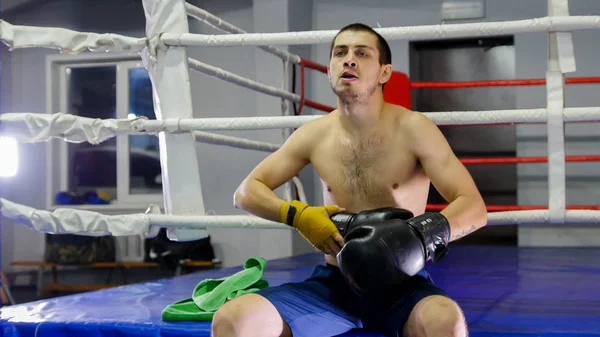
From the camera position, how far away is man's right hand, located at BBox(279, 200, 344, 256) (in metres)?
1.52

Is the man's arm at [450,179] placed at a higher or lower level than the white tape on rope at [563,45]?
lower

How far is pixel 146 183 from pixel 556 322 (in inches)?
204

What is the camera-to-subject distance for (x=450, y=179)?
1.64 m

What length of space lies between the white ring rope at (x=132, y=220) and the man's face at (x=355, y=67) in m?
0.48

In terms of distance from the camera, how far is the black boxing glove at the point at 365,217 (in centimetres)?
148

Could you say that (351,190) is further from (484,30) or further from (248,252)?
(248,252)

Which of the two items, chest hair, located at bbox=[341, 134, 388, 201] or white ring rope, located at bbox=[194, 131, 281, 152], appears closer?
chest hair, located at bbox=[341, 134, 388, 201]

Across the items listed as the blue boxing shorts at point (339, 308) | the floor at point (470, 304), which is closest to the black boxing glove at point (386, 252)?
the blue boxing shorts at point (339, 308)

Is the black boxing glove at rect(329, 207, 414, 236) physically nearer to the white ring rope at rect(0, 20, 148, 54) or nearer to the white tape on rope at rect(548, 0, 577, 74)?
the white tape on rope at rect(548, 0, 577, 74)

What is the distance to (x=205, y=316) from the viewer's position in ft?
5.31

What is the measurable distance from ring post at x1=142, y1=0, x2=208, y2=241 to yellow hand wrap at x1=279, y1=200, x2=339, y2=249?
585 millimetres

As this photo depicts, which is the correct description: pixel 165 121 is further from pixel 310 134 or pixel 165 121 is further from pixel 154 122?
pixel 310 134

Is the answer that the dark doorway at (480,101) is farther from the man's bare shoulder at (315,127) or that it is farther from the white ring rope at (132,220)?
the man's bare shoulder at (315,127)

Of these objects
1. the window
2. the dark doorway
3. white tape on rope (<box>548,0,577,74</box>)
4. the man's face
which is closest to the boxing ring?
white tape on rope (<box>548,0,577,74</box>)
